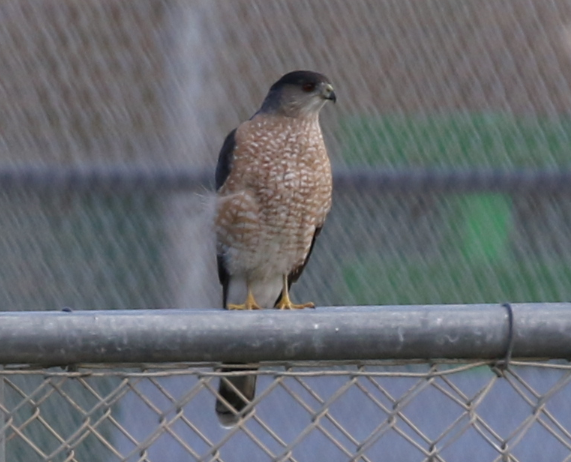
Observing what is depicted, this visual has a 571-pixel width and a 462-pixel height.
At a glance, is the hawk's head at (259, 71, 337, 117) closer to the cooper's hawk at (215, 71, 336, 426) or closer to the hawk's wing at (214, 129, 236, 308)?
the cooper's hawk at (215, 71, 336, 426)

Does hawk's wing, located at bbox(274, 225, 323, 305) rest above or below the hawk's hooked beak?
below

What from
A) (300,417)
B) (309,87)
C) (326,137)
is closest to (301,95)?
(309,87)

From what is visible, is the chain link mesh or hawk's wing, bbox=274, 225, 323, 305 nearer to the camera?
the chain link mesh

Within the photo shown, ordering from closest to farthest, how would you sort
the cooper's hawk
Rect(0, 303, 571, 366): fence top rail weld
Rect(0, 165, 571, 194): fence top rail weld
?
Rect(0, 303, 571, 366): fence top rail weld < the cooper's hawk < Rect(0, 165, 571, 194): fence top rail weld

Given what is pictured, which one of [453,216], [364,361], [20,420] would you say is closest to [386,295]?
[453,216]

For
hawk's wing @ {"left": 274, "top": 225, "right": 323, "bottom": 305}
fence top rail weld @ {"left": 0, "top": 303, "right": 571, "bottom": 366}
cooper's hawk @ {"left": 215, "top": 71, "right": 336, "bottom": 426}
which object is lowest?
hawk's wing @ {"left": 274, "top": 225, "right": 323, "bottom": 305}

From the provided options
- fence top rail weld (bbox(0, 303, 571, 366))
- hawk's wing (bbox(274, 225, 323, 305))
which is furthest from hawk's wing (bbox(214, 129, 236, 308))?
fence top rail weld (bbox(0, 303, 571, 366))

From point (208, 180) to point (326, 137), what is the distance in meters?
0.39

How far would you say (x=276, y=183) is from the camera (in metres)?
2.05

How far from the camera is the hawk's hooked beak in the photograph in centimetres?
208

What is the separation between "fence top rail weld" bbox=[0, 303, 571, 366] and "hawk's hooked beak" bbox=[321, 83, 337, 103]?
1271mm

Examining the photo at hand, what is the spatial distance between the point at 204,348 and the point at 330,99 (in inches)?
52.2

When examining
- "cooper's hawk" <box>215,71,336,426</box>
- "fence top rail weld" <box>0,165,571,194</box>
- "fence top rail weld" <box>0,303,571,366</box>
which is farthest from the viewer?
"fence top rail weld" <box>0,165,571,194</box>

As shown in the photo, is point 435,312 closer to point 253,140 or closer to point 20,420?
point 253,140
